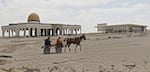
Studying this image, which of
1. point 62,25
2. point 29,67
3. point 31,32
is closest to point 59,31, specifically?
point 62,25

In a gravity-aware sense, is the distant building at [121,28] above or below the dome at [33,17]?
below

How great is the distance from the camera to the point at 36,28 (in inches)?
3472

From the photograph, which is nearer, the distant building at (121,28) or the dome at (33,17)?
the dome at (33,17)

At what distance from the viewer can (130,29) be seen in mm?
96375

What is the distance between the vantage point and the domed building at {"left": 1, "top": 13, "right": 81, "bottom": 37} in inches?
3447

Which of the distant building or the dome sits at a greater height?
the dome

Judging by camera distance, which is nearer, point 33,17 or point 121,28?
point 33,17

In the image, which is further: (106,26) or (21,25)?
(106,26)

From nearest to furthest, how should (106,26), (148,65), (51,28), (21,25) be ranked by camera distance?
(148,65)
(21,25)
(51,28)
(106,26)

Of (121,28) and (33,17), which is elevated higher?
(33,17)

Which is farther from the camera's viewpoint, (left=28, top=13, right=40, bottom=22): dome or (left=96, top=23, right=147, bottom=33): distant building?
(left=96, top=23, right=147, bottom=33): distant building

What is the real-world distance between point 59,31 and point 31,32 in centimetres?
812

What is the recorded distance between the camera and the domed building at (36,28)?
87562 millimetres

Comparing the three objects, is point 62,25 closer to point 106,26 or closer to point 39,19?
point 39,19
